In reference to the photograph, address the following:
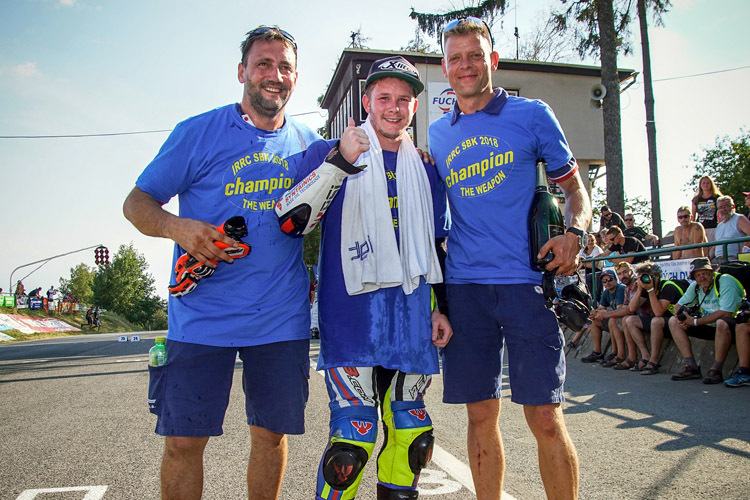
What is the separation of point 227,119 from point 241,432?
311 centimetres

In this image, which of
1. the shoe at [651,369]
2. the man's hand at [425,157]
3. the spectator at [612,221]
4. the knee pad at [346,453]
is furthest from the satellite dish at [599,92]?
the knee pad at [346,453]

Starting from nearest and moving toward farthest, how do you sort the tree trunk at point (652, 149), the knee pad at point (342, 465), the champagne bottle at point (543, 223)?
the knee pad at point (342, 465)
the champagne bottle at point (543, 223)
the tree trunk at point (652, 149)

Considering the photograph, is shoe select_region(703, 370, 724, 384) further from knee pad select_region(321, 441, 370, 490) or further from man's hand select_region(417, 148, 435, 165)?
knee pad select_region(321, 441, 370, 490)

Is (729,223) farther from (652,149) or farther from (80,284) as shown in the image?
(80,284)

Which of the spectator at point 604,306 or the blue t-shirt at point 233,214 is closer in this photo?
the blue t-shirt at point 233,214

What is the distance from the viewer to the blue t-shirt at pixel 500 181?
2752 mm

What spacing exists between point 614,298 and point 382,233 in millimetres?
7855

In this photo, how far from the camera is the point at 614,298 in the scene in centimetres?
941

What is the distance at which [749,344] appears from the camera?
6383 millimetres

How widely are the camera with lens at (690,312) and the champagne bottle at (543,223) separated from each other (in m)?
5.64

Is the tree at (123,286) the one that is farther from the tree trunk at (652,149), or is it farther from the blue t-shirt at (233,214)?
the blue t-shirt at (233,214)

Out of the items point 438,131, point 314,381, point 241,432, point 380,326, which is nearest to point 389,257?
point 380,326

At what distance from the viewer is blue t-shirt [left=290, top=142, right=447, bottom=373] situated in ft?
8.50

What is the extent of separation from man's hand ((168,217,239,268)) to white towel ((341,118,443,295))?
550 mm
